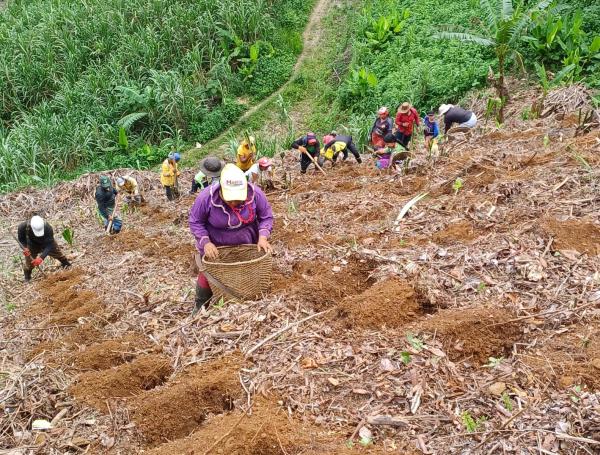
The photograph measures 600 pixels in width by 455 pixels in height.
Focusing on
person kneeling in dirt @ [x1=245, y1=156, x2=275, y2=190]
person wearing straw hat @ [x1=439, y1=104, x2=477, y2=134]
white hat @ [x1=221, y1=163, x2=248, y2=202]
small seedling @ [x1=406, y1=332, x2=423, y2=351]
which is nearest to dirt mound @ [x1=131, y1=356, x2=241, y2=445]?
small seedling @ [x1=406, y1=332, x2=423, y2=351]


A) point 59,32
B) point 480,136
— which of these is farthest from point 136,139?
point 480,136

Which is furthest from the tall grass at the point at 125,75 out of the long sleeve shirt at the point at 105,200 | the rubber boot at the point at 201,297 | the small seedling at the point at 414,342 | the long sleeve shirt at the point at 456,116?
the small seedling at the point at 414,342

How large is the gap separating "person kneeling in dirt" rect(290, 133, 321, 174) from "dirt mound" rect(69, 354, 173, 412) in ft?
16.9

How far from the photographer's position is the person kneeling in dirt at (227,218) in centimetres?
416

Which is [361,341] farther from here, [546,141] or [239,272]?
[546,141]

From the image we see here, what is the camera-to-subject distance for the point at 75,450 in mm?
3264

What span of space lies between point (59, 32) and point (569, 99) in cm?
1277

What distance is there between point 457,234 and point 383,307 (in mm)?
1401

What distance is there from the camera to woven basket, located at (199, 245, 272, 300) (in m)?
4.32

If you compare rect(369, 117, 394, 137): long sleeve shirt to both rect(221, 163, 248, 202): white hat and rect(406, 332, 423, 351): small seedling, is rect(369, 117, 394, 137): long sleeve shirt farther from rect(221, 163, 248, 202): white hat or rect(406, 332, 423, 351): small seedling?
rect(406, 332, 423, 351): small seedling

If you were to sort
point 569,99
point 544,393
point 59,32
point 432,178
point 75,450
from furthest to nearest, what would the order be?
point 59,32
point 569,99
point 432,178
point 75,450
point 544,393

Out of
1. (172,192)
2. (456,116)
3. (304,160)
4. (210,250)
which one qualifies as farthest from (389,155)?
(210,250)

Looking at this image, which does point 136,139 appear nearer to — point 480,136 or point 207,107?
point 207,107

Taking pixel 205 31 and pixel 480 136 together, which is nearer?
pixel 480 136
